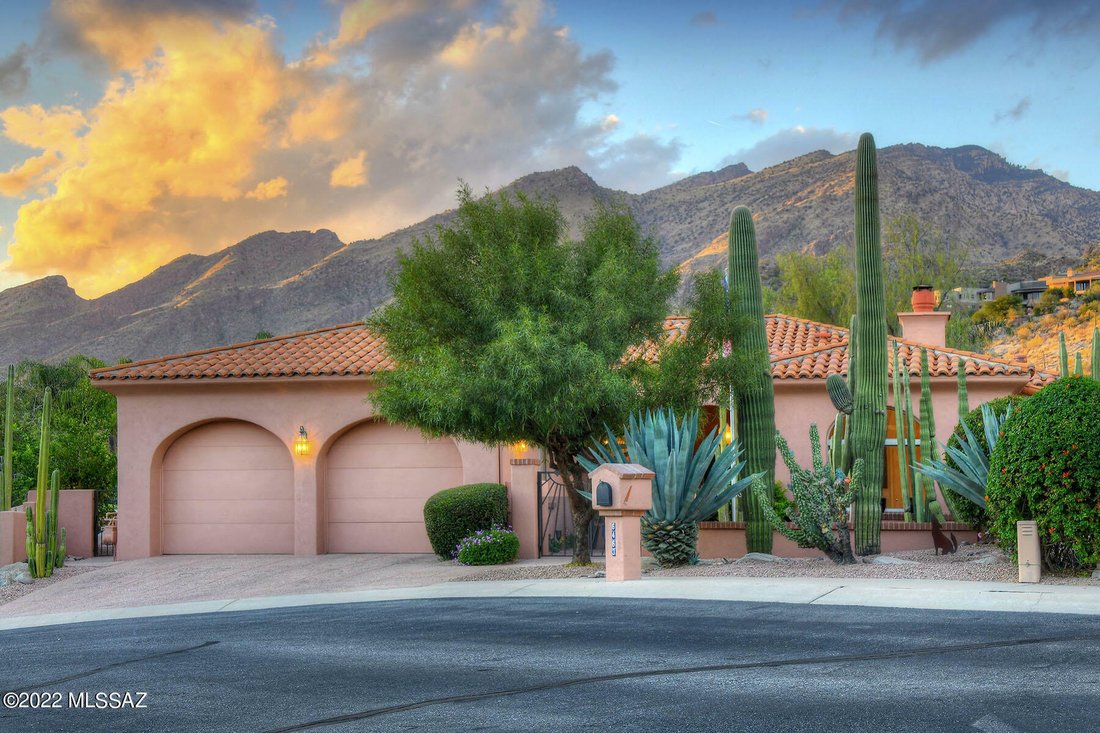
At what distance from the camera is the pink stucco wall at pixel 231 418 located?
77.2ft

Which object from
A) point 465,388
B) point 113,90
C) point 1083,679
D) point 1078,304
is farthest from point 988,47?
point 1083,679

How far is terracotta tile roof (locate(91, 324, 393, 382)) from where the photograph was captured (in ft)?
76.7

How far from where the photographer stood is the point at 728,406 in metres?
17.9

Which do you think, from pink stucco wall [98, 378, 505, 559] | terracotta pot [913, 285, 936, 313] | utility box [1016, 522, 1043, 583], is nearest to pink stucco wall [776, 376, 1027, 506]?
terracotta pot [913, 285, 936, 313]

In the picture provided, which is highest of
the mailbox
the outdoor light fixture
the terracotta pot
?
the terracotta pot

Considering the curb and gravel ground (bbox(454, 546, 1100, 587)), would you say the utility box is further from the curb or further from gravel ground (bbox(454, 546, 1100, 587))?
the curb

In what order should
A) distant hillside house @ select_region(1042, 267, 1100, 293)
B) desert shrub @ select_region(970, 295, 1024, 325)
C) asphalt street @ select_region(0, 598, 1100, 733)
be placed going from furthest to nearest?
distant hillside house @ select_region(1042, 267, 1100, 293) < desert shrub @ select_region(970, 295, 1024, 325) < asphalt street @ select_region(0, 598, 1100, 733)

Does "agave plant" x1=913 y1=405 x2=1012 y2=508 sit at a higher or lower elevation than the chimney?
lower

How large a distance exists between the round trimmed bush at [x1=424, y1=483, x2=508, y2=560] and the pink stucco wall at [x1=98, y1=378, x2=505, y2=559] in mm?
2061

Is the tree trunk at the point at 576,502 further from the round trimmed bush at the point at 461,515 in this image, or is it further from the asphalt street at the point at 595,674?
the asphalt street at the point at 595,674

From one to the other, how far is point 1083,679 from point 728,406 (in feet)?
34.0

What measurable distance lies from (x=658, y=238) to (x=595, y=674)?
7934cm

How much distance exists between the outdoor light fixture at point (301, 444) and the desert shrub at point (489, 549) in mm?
4759

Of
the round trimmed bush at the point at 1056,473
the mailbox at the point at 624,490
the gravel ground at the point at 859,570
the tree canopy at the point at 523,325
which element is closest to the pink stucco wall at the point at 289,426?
the tree canopy at the point at 523,325
